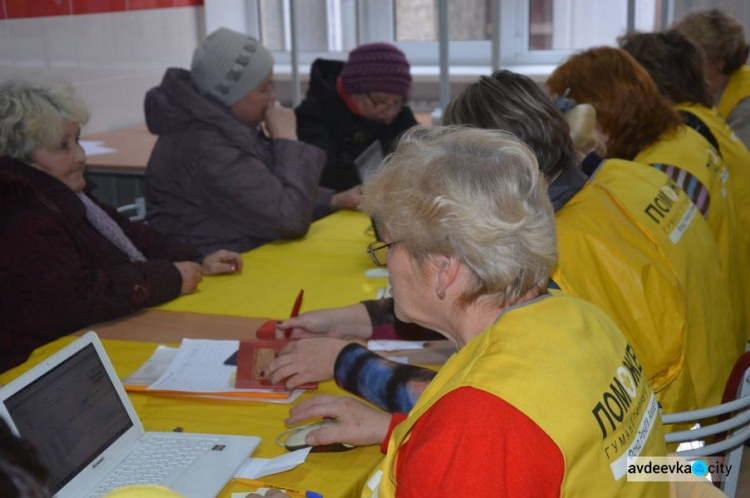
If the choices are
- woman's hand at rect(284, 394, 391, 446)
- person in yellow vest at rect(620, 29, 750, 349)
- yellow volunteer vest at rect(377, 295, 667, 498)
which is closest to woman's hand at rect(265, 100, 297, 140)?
person in yellow vest at rect(620, 29, 750, 349)

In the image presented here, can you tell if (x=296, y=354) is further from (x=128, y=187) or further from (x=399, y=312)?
(x=128, y=187)

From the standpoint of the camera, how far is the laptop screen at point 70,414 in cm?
140

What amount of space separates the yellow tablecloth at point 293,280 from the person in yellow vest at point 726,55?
1.67m

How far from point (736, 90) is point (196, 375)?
9.40 ft

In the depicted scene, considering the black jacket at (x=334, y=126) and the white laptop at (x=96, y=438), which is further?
the black jacket at (x=334, y=126)

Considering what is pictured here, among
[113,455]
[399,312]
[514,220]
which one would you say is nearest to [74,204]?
[113,455]

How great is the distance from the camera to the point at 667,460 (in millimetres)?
1314

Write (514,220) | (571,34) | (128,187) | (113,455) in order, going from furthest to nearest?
1. (571,34)
2. (128,187)
3. (113,455)
4. (514,220)

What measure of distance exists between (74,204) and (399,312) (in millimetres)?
1335

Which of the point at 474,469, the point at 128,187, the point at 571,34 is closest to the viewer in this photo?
the point at 474,469

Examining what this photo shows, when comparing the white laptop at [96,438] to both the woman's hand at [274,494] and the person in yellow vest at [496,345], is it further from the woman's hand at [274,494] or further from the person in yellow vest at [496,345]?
the person in yellow vest at [496,345]

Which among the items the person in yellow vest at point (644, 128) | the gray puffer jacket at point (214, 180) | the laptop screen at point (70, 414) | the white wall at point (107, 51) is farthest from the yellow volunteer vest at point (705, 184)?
the white wall at point (107, 51)

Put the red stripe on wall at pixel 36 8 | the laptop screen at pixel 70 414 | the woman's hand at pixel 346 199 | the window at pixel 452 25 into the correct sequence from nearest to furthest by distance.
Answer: the laptop screen at pixel 70 414 → the woman's hand at pixel 346 199 → the red stripe on wall at pixel 36 8 → the window at pixel 452 25

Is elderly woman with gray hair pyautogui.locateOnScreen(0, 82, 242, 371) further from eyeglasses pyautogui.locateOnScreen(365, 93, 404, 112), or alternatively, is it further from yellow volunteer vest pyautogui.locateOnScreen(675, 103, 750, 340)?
yellow volunteer vest pyautogui.locateOnScreen(675, 103, 750, 340)
